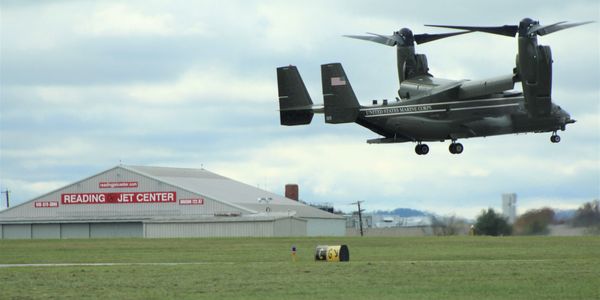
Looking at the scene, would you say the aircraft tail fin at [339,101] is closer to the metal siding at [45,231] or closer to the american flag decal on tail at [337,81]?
the american flag decal on tail at [337,81]

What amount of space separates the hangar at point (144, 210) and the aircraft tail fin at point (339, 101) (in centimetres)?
5461

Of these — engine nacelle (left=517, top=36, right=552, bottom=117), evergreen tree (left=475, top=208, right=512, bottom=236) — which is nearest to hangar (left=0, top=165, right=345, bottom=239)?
evergreen tree (left=475, top=208, right=512, bottom=236)

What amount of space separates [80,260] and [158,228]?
213 ft

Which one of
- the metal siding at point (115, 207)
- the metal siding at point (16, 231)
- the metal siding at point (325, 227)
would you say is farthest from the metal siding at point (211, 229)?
the metal siding at point (16, 231)

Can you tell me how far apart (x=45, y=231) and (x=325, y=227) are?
33.9m

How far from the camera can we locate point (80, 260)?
2598 inches

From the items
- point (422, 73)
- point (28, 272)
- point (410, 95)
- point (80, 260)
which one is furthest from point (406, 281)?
point (422, 73)

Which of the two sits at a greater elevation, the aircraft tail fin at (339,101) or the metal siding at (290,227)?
the aircraft tail fin at (339,101)

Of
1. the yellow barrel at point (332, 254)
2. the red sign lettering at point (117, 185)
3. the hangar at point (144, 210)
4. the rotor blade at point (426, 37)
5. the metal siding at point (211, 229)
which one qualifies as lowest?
the yellow barrel at point (332, 254)

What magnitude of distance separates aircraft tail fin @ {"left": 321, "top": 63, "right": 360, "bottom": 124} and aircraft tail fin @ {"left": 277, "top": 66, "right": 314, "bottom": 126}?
4.09m

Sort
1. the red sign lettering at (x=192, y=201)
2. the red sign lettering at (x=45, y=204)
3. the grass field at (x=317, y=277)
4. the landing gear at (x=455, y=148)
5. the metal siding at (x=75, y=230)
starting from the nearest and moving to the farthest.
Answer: the grass field at (x=317, y=277) → the landing gear at (x=455, y=148) → the red sign lettering at (x=192, y=201) → the metal siding at (x=75, y=230) → the red sign lettering at (x=45, y=204)

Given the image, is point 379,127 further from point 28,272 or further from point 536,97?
point 28,272

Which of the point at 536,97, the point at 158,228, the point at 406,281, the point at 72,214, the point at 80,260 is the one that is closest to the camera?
the point at 406,281

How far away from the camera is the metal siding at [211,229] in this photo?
123 meters
